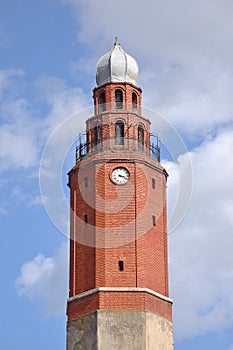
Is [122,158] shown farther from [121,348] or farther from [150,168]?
[121,348]

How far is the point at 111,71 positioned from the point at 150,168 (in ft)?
25.1

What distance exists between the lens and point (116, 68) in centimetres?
7150

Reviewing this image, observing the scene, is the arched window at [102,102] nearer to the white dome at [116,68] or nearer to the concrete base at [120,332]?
the white dome at [116,68]

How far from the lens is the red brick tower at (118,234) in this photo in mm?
62594

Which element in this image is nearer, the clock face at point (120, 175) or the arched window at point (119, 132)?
the clock face at point (120, 175)

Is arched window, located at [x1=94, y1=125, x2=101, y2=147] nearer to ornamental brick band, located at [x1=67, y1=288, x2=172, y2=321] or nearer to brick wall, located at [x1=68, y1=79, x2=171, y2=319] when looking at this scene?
brick wall, located at [x1=68, y1=79, x2=171, y2=319]

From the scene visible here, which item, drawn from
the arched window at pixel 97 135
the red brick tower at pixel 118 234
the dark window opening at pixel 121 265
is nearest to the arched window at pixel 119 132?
the red brick tower at pixel 118 234

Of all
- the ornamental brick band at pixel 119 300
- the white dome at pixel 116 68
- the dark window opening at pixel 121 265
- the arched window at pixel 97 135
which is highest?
the white dome at pixel 116 68

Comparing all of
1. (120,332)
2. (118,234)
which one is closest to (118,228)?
(118,234)

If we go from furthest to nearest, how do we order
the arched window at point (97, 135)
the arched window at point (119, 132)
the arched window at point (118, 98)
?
the arched window at point (118, 98), the arched window at point (97, 135), the arched window at point (119, 132)

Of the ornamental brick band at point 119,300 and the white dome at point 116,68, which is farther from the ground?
the white dome at point 116,68

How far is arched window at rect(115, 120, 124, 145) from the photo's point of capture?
68688mm

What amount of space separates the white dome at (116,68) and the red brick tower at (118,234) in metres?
0.27

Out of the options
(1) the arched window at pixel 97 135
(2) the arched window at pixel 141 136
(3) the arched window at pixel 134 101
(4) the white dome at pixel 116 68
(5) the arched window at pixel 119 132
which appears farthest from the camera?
(4) the white dome at pixel 116 68
